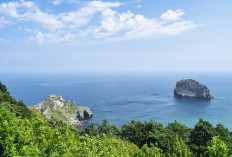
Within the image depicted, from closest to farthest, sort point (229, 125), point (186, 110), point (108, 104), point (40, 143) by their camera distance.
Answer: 1. point (40, 143)
2. point (229, 125)
3. point (186, 110)
4. point (108, 104)

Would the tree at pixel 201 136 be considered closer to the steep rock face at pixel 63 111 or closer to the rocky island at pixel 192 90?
the steep rock face at pixel 63 111

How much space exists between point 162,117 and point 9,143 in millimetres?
95043

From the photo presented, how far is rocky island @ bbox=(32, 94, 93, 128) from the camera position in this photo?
3430 inches

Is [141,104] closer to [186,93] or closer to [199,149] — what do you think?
[186,93]

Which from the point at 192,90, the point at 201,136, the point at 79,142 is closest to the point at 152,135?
the point at 201,136

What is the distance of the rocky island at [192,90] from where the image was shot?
146 m

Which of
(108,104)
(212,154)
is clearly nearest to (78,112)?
(108,104)

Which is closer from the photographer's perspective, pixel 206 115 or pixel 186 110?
pixel 206 115

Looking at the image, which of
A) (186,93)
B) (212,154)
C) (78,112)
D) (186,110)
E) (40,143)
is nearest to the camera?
(212,154)

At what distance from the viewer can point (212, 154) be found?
9836mm

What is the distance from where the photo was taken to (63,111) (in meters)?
94.1

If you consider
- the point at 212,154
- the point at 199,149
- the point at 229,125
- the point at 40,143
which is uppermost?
the point at 212,154

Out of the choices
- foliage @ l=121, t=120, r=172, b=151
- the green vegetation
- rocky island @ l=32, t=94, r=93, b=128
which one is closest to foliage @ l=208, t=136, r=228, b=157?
the green vegetation

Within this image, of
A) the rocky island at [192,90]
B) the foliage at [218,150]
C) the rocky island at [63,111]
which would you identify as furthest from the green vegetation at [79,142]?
the rocky island at [192,90]
